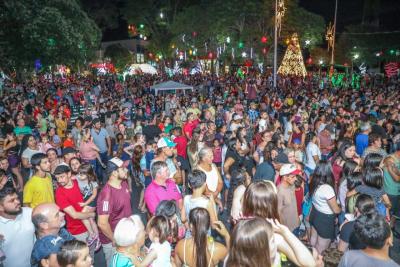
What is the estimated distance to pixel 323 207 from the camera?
4711mm

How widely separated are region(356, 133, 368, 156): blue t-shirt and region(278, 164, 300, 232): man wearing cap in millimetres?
3667

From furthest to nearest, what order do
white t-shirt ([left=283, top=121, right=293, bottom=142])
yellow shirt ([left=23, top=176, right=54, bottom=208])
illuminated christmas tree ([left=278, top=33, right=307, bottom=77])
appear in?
illuminated christmas tree ([left=278, top=33, right=307, bottom=77]) → white t-shirt ([left=283, top=121, right=293, bottom=142]) → yellow shirt ([left=23, top=176, right=54, bottom=208])

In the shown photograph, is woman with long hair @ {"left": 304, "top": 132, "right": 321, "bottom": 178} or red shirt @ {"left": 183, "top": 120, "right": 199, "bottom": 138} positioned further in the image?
red shirt @ {"left": 183, "top": 120, "right": 199, "bottom": 138}

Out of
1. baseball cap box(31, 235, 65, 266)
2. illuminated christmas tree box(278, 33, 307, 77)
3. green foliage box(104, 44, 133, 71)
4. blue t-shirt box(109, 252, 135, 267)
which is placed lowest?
blue t-shirt box(109, 252, 135, 267)

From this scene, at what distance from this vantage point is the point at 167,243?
3.34 metres

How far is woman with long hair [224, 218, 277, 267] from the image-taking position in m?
2.51

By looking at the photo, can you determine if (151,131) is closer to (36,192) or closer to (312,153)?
(312,153)

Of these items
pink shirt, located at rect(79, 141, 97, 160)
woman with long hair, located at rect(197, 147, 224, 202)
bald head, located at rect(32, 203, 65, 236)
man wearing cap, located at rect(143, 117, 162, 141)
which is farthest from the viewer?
man wearing cap, located at rect(143, 117, 162, 141)

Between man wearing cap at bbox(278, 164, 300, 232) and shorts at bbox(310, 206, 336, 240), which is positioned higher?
man wearing cap at bbox(278, 164, 300, 232)

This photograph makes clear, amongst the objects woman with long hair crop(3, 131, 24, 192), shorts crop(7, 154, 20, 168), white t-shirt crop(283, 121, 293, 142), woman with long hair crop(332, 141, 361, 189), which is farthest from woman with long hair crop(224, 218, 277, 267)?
A: white t-shirt crop(283, 121, 293, 142)

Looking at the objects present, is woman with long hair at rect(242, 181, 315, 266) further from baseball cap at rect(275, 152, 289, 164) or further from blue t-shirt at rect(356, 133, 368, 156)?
blue t-shirt at rect(356, 133, 368, 156)

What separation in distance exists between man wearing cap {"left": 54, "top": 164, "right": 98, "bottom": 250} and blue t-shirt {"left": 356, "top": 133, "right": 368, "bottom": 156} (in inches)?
230

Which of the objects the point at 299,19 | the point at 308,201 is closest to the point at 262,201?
the point at 308,201

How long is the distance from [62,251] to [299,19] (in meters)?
31.2
